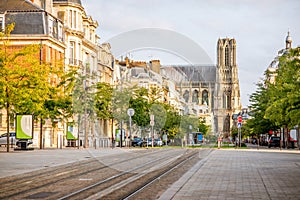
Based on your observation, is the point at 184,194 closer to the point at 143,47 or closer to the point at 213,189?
the point at 213,189

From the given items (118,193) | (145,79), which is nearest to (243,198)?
(118,193)

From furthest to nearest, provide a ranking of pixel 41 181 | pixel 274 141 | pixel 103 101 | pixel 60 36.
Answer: pixel 274 141 → pixel 60 36 → pixel 103 101 → pixel 41 181

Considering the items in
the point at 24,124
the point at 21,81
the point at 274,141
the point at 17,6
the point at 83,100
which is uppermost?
the point at 17,6

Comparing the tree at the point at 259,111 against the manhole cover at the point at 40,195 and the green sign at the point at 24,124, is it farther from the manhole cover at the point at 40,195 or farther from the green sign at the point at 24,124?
the manhole cover at the point at 40,195

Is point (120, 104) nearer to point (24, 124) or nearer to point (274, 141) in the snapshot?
point (274, 141)

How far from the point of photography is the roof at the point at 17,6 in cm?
6209

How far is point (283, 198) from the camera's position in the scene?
43.0 ft

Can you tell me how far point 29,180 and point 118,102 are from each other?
154ft

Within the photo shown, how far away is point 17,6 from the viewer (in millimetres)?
62750

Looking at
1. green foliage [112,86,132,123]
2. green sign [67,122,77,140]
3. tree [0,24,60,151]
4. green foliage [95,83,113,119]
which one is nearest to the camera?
tree [0,24,60,151]

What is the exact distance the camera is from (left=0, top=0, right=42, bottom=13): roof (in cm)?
6209

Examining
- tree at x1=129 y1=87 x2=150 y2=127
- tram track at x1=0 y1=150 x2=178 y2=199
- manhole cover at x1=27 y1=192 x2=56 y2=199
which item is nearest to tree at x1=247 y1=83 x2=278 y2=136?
tree at x1=129 y1=87 x2=150 y2=127

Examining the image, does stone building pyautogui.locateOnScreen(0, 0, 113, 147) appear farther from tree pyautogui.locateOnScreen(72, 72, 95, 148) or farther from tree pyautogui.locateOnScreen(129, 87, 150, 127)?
tree pyautogui.locateOnScreen(129, 87, 150, 127)

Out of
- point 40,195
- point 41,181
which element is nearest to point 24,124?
point 41,181
